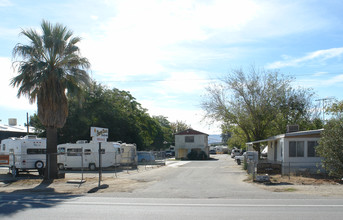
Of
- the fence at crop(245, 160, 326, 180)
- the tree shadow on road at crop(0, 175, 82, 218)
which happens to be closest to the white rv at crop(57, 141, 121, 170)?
the tree shadow on road at crop(0, 175, 82, 218)

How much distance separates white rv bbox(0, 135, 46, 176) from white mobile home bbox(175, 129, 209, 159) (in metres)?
40.2

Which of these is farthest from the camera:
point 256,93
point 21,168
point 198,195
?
point 256,93

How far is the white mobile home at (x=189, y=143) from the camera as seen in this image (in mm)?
65375

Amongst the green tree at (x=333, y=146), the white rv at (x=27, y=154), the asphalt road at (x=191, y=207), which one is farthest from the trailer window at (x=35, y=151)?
the green tree at (x=333, y=146)

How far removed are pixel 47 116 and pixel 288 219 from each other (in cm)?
1598

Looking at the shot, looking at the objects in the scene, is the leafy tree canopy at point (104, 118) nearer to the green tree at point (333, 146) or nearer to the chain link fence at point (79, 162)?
the chain link fence at point (79, 162)

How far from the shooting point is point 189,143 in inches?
2584

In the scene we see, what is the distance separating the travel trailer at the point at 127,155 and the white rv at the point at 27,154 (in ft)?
27.1

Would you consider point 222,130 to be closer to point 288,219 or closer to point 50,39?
point 50,39

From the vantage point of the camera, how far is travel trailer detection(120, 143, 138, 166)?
1309 inches

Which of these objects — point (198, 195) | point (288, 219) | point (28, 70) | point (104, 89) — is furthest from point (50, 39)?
point (104, 89)

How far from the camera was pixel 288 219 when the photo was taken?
9023 mm

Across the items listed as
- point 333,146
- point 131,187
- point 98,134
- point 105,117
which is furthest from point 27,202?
point 105,117

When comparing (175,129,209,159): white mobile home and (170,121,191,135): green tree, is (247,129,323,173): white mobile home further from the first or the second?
(170,121,191,135): green tree
